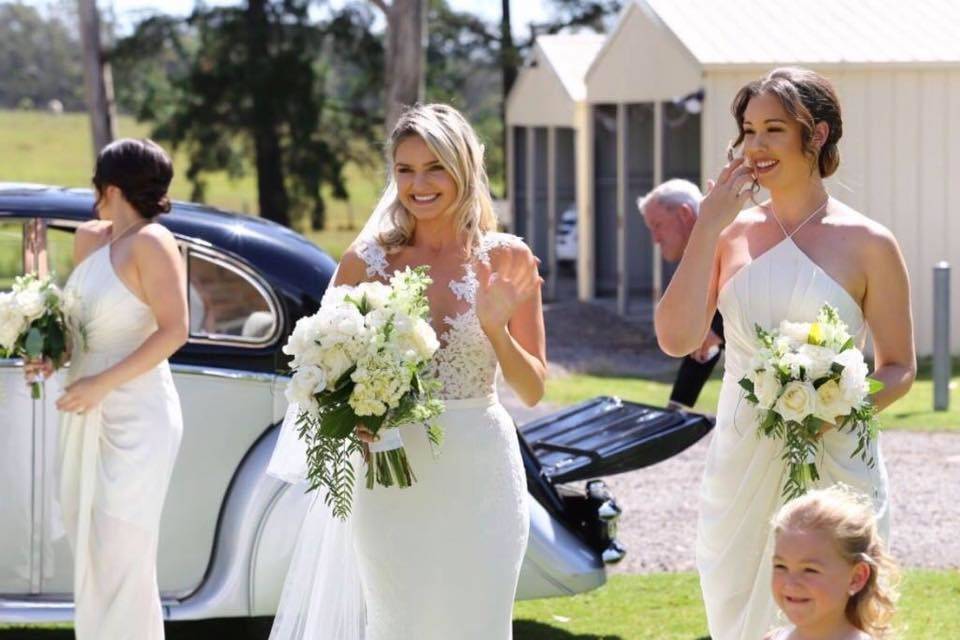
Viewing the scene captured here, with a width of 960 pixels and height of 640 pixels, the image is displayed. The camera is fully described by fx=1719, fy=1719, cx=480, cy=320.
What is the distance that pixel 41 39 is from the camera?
79.2 metres

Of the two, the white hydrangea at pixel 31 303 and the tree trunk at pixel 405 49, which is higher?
the tree trunk at pixel 405 49

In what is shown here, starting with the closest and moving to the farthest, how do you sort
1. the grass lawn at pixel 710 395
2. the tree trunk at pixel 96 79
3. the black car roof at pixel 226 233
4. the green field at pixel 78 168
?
the black car roof at pixel 226 233
the grass lawn at pixel 710 395
the tree trunk at pixel 96 79
the green field at pixel 78 168

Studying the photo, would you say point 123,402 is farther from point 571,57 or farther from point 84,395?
point 571,57

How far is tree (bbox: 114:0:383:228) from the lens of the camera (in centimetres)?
2814

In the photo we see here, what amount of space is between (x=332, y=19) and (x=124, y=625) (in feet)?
76.7

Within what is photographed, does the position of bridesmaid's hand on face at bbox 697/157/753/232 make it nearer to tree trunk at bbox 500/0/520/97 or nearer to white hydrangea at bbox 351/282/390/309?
white hydrangea at bbox 351/282/390/309

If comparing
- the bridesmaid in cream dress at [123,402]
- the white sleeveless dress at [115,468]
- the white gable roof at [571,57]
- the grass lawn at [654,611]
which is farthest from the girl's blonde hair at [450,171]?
the white gable roof at [571,57]

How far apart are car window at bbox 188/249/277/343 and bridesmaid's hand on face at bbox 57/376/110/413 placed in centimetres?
73

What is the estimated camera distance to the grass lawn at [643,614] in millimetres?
7039

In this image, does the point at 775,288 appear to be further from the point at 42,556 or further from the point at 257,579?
the point at 42,556

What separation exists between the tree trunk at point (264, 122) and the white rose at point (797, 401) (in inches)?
956

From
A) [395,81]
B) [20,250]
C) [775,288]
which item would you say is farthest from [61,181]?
[775,288]

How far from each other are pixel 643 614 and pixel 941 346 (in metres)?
6.55

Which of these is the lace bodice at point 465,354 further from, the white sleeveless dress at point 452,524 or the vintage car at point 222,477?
the vintage car at point 222,477
